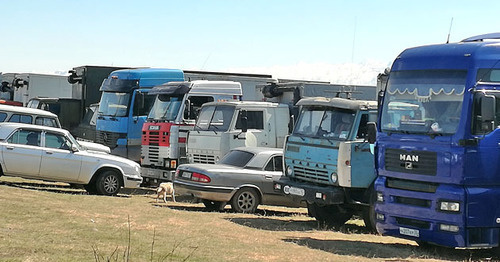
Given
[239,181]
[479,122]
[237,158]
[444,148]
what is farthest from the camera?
[237,158]

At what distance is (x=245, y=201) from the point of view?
18.4 m

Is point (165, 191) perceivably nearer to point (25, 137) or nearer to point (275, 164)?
point (275, 164)

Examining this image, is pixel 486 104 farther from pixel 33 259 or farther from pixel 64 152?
pixel 64 152

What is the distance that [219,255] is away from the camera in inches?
459

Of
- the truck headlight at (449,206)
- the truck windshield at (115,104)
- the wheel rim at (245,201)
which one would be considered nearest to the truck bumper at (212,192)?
the wheel rim at (245,201)

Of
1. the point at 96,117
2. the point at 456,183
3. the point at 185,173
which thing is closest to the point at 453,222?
the point at 456,183

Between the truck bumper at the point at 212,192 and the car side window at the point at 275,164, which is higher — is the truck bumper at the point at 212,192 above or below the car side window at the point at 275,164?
below

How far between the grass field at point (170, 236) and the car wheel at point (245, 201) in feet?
1.04

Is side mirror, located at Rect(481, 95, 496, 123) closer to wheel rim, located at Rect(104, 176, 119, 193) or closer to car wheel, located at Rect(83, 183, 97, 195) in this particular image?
wheel rim, located at Rect(104, 176, 119, 193)

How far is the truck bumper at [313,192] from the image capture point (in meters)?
15.6

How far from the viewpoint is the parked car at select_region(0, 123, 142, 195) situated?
20766mm

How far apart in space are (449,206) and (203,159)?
32.3 feet

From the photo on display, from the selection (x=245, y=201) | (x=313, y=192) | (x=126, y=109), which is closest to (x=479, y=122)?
(x=313, y=192)

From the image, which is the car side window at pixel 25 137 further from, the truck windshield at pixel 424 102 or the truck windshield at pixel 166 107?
the truck windshield at pixel 424 102
